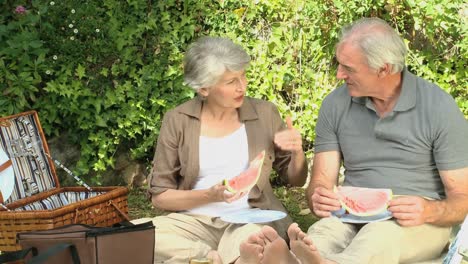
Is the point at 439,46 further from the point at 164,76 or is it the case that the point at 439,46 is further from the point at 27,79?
the point at 27,79

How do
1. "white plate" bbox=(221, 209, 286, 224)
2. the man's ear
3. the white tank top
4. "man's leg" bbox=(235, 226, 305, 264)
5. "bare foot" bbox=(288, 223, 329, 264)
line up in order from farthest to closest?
the white tank top, "white plate" bbox=(221, 209, 286, 224), the man's ear, "man's leg" bbox=(235, 226, 305, 264), "bare foot" bbox=(288, 223, 329, 264)

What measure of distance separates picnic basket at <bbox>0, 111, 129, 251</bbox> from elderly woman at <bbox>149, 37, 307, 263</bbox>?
0.45 m

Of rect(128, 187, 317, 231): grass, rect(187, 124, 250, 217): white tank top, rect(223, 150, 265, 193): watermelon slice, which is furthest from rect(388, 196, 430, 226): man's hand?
rect(128, 187, 317, 231): grass

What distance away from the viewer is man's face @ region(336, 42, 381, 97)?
16.2 feet

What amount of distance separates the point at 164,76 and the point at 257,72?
82cm

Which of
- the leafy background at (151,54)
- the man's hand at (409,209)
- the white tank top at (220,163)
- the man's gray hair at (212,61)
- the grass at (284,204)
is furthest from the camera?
the leafy background at (151,54)

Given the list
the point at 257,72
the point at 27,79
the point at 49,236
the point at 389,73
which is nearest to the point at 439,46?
the point at 257,72

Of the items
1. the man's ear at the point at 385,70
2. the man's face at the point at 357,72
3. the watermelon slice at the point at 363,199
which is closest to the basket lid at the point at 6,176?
the watermelon slice at the point at 363,199

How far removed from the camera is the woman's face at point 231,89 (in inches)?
206

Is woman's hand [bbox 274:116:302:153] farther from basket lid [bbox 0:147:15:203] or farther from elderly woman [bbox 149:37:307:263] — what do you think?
basket lid [bbox 0:147:15:203]

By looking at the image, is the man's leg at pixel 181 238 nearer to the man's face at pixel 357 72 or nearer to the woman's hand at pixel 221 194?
the woman's hand at pixel 221 194

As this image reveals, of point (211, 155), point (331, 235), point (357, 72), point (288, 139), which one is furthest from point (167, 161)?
point (357, 72)

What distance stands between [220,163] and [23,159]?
1.56 m

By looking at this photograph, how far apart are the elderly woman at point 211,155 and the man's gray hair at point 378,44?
0.65 meters
